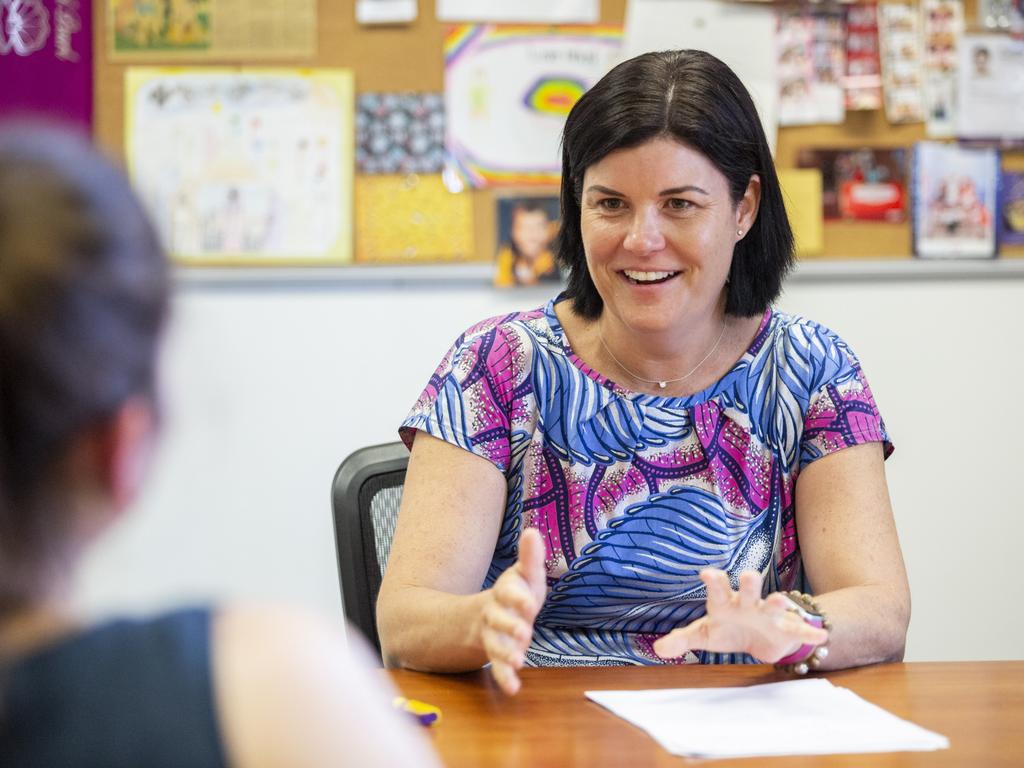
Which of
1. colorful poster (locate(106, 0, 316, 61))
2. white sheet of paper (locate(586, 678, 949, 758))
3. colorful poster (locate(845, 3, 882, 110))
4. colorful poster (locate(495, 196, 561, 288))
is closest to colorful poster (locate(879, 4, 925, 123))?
colorful poster (locate(845, 3, 882, 110))

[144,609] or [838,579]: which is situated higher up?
[144,609]

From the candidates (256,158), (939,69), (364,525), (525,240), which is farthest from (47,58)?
(939,69)

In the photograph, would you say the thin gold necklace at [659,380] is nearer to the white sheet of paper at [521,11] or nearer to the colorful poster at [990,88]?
the white sheet of paper at [521,11]

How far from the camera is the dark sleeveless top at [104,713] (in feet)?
1.70

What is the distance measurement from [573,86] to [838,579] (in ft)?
4.09

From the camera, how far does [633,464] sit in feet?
5.13

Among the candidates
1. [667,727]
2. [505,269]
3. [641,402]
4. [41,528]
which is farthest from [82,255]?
[505,269]

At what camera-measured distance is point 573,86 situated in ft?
7.79

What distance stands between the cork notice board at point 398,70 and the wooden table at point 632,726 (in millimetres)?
1270

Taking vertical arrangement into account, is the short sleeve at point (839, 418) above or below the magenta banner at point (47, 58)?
below

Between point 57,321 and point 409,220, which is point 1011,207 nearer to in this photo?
point 409,220

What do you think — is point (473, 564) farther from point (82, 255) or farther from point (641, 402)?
point (82, 255)

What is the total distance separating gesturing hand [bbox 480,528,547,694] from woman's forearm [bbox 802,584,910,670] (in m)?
0.37

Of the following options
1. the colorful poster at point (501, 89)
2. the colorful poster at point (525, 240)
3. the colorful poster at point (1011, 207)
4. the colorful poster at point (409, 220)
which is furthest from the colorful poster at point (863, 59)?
the colorful poster at point (409, 220)
